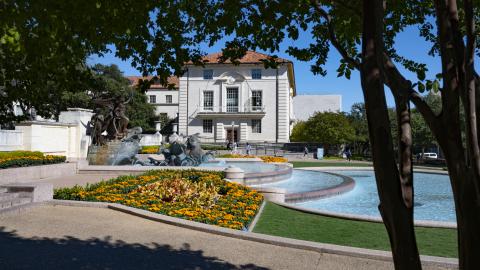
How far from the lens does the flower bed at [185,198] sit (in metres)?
8.55

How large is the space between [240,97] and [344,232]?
4722 centimetres

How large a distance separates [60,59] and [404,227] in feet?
13.0

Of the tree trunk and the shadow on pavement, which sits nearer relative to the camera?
the tree trunk

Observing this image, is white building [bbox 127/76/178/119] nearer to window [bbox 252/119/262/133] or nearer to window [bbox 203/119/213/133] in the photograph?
window [bbox 203/119/213/133]

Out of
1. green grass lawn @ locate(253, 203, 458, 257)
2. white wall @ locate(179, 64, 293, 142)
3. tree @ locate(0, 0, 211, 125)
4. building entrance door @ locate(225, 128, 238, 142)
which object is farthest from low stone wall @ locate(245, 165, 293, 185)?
building entrance door @ locate(225, 128, 238, 142)

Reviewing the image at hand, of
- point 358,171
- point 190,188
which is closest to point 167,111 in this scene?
point 358,171

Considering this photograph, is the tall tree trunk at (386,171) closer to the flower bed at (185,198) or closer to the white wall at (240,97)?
the flower bed at (185,198)

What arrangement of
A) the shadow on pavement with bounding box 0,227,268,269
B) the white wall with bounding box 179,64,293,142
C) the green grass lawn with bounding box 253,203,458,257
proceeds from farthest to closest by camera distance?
1. the white wall with bounding box 179,64,293,142
2. the green grass lawn with bounding box 253,203,458,257
3. the shadow on pavement with bounding box 0,227,268,269

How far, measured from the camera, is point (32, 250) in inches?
241

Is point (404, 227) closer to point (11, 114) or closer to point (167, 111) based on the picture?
point (11, 114)

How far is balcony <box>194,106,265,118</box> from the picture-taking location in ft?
177

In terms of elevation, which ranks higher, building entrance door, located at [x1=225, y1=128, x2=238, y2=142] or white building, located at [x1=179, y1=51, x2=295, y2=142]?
white building, located at [x1=179, y1=51, x2=295, y2=142]

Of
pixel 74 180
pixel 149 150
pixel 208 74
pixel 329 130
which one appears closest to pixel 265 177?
pixel 74 180

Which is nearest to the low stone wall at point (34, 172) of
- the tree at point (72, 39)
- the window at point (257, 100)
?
the tree at point (72, 39)
